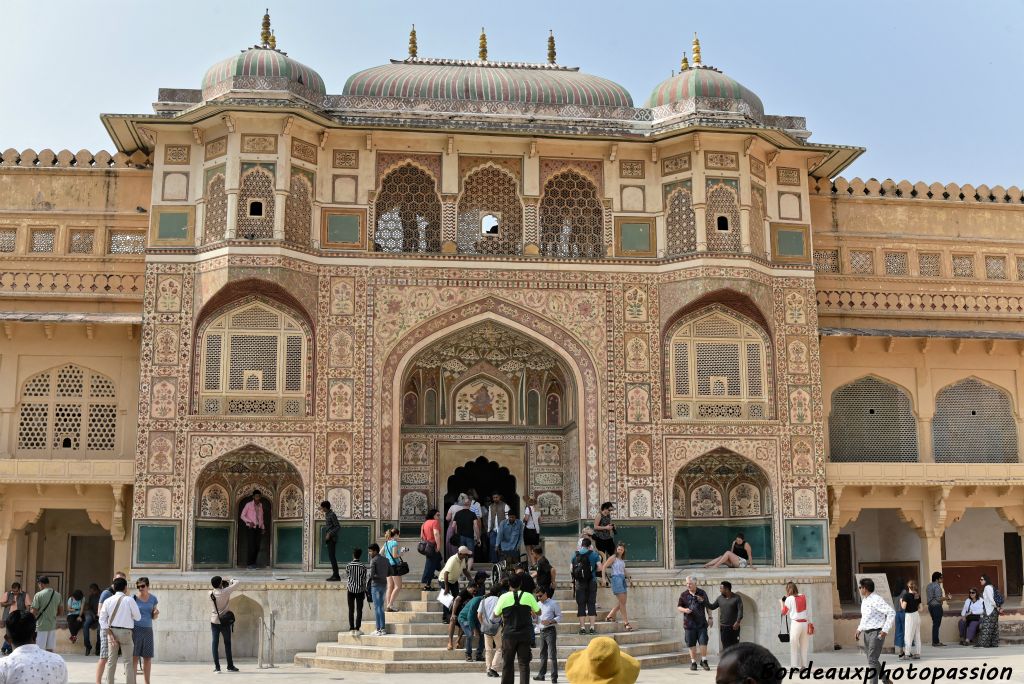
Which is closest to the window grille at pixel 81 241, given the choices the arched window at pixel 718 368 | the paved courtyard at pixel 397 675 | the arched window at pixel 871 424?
the paved courtyard at pixel 397 675

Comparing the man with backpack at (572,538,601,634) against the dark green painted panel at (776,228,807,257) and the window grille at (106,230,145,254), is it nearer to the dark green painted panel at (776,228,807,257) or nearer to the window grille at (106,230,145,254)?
the dark green painted panel at (776,228,807,257)

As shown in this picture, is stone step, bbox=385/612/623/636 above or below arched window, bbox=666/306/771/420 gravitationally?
below

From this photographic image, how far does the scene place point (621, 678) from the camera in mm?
4375

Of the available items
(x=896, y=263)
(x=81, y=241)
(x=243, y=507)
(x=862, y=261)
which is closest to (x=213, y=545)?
(x=243, y=507)

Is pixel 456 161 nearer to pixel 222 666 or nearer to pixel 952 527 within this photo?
pixel 222 666

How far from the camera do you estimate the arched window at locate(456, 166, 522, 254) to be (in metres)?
19.6

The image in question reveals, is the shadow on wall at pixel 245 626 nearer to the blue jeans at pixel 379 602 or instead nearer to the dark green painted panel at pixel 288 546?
the dark green painted panel at pixel 288 546

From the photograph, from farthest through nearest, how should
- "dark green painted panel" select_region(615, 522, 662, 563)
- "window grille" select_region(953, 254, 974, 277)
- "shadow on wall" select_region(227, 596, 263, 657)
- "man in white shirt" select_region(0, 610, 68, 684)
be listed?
"window grille" select_region(953, 254, 974, 277), "dark green painted panel" select_region(615, 522, 662, 563), "shadow on wall" select_region(227, 596, 263, 657), "man in white shirt" select_region(0, 610, 68, 684)

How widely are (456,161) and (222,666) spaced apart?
812 centimetres

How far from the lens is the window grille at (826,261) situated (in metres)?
21.0

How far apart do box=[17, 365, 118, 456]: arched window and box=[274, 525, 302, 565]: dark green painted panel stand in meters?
2.92

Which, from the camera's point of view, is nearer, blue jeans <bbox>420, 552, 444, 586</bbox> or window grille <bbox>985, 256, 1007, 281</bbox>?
blue jeans <bbox>420, 552, 444, 586</bbox>

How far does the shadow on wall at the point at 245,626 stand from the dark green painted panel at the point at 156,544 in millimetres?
1334

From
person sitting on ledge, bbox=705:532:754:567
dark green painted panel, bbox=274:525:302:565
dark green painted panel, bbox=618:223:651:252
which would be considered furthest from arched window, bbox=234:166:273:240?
person sitting on ledge, bbox=705:532:754:567
